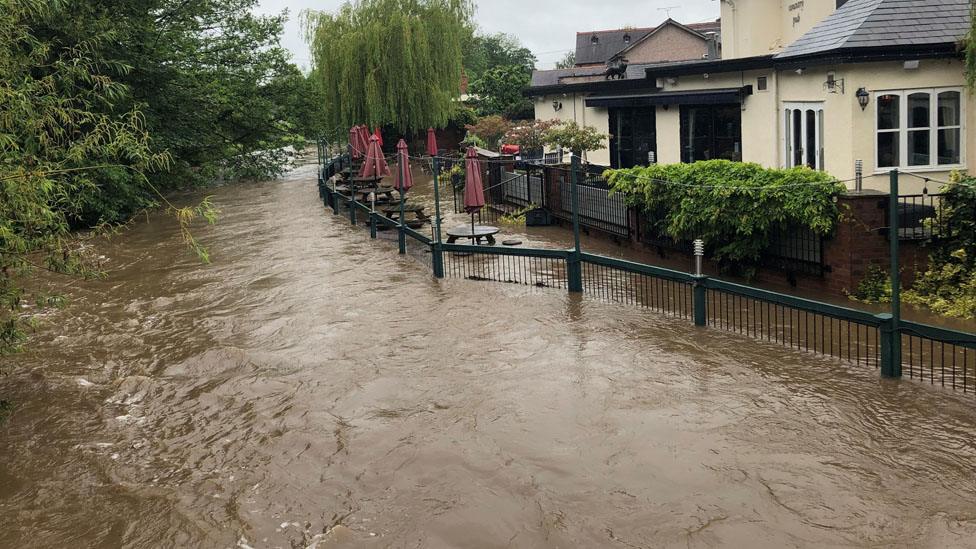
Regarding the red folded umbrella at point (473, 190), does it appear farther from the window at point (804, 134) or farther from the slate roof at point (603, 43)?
the slate roof at point (603, 43)

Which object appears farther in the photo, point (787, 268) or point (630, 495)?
point (787, 268)

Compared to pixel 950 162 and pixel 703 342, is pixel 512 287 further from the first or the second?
pixel 950 162

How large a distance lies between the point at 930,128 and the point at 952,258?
12.2 feet

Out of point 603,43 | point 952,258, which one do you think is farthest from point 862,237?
point 603,43

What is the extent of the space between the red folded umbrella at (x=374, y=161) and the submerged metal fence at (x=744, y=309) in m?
4.28

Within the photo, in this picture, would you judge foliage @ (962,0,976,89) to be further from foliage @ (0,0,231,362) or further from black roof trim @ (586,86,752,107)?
foliage @ (0,0,231,362)

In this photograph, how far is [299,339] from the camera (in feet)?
47.3

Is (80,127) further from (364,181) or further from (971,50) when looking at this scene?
(971,50)

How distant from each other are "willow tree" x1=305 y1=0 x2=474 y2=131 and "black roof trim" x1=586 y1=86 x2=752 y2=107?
14.0 metres

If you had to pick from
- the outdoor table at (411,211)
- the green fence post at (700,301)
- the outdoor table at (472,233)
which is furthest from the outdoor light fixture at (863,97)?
the outdoor table at (411,211)

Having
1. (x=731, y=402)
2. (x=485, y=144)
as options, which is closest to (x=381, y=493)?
(x=731, y=402)

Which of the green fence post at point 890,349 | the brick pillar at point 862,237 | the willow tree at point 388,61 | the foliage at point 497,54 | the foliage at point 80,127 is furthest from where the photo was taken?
the foliage at point 497,54

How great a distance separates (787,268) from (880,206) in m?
1.92

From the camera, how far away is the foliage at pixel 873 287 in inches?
595
